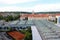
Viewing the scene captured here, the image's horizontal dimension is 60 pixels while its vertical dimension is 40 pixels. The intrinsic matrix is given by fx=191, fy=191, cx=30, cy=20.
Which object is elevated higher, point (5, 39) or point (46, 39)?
point (46, 39)

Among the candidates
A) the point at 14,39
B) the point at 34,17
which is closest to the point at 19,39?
the point at 14,39

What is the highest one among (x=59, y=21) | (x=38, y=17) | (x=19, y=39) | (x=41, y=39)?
(x=41, y=39)

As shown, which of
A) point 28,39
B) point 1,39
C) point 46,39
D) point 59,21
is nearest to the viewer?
point 46,39

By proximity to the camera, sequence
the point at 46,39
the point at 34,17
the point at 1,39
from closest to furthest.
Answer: the point at 46,39, the point at 1,39, the point at 34,17

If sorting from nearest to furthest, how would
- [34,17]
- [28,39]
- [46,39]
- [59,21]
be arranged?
[46,39], [28,39], [59,21], [34,17]

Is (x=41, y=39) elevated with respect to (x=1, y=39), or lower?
elevated

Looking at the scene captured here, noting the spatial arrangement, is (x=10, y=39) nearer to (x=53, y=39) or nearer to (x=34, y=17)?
(x=53, y=39)

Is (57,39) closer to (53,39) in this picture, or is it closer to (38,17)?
(53,39)

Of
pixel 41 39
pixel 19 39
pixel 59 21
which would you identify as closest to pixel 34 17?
pixel 59 21

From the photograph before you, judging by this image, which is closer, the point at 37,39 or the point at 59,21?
the point at 37,39
